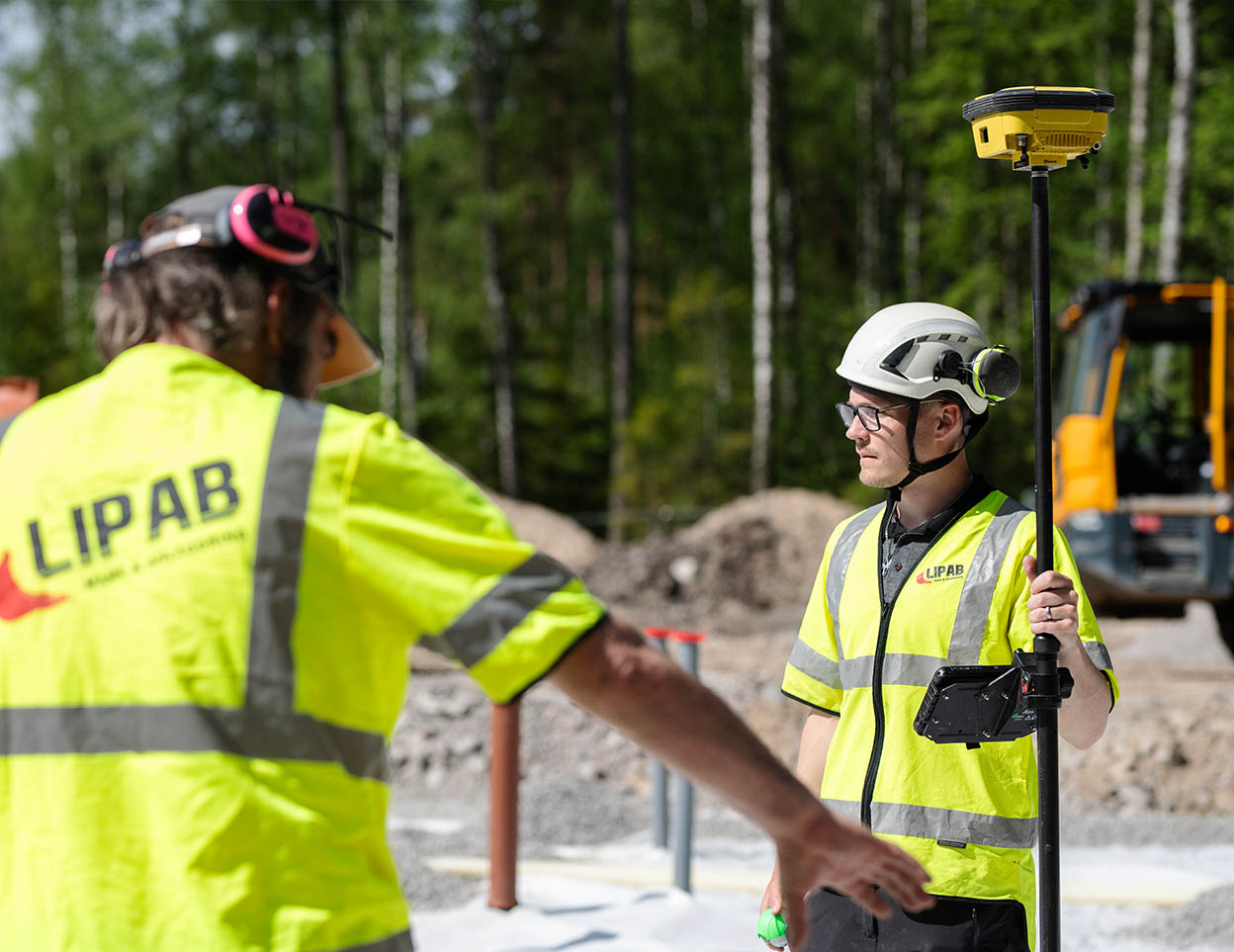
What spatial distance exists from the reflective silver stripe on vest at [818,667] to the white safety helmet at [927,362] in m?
0.53

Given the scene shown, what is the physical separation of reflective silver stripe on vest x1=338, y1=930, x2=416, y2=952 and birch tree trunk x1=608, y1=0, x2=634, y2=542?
2250 centimetres

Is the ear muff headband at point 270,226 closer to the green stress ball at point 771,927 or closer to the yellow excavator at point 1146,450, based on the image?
the green stress ball at point 771,927

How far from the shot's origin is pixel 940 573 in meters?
2.79

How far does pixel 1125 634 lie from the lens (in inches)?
637

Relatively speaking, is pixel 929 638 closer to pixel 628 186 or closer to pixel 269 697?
pixel 269 697

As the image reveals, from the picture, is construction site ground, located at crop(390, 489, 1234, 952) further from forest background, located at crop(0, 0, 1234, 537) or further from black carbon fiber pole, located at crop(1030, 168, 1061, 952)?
forest background, located at crop(0, 0, 1234, 537)

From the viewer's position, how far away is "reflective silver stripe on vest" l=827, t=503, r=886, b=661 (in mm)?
2945

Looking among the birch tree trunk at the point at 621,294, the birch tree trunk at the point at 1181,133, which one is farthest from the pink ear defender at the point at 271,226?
the birch tree trunk at the point at 621,294

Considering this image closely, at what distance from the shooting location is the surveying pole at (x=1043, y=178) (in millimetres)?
2662

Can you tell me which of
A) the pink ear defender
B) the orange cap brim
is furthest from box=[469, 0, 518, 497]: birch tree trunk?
the pink ear defender

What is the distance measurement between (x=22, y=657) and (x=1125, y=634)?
625 inches

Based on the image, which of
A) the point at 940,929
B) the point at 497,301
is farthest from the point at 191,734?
the point at 497,301

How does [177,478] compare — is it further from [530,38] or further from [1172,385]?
[530,38]

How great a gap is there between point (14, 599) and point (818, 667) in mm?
1705
